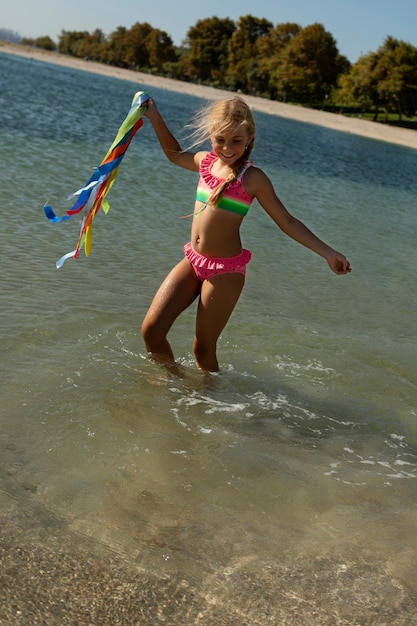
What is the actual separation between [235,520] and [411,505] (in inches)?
43.9

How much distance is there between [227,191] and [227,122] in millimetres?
419

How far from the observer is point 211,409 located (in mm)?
5375

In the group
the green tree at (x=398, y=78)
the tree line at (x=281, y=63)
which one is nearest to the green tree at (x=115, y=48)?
the tree line at (x=281, y=63)

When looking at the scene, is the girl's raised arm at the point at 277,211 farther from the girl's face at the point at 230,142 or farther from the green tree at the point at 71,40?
the green tree at the point at 71,40

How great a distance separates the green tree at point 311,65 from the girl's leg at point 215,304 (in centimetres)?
8756

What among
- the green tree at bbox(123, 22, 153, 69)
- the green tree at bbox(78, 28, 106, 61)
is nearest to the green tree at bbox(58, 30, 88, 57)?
the green tree at bbox(78, 28, 106, 61)

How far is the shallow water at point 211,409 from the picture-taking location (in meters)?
3.88

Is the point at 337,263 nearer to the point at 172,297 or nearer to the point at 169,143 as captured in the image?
the point at 172,297

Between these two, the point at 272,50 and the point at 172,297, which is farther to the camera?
the point at 272,50

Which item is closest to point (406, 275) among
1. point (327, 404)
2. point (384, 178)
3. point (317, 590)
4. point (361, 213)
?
point (327, 404)

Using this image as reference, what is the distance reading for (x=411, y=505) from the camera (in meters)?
4.50

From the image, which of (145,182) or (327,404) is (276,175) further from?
(327,404)

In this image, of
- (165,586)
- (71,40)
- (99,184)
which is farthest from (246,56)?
(165,586)

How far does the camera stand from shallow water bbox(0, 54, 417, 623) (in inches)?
153
